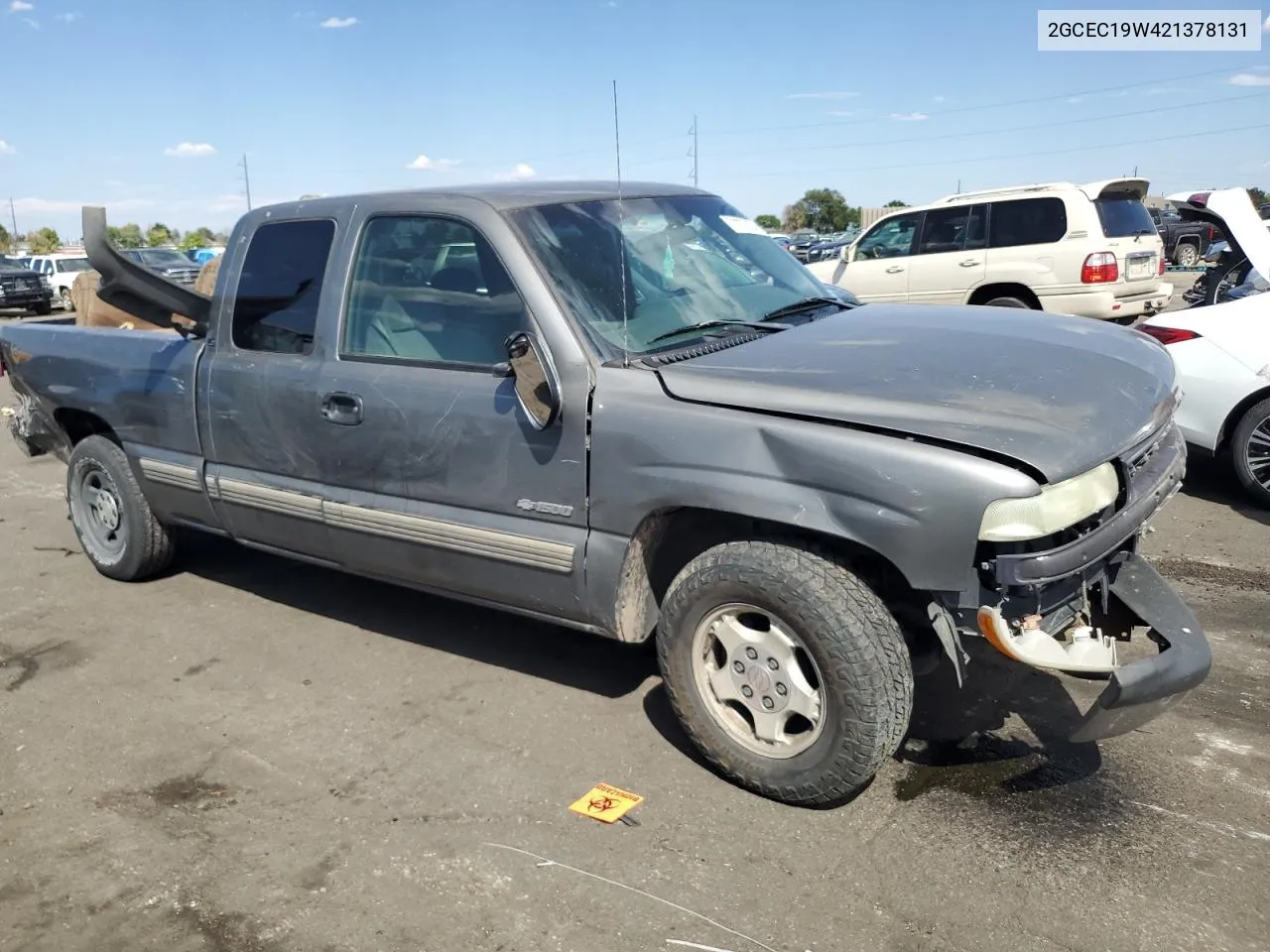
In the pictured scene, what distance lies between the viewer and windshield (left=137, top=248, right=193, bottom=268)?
2584 cm

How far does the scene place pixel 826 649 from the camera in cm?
299

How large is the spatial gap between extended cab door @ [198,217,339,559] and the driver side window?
345 inches

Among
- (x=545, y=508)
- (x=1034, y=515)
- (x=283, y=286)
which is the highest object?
(x=283, y=286)

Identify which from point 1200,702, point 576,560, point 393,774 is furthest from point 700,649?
point 1200,702

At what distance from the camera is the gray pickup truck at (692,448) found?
2.87 meters

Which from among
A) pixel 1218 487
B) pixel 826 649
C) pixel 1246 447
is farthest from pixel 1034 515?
pixel 1218 487

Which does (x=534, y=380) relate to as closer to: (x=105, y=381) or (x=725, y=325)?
(x=725, y=325)

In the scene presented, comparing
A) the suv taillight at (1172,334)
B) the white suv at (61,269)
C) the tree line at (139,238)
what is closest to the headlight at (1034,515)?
the suv taillight at (1172,334)

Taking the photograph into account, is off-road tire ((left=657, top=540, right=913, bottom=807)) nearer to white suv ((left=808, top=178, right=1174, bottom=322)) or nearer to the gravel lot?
the gravel lot

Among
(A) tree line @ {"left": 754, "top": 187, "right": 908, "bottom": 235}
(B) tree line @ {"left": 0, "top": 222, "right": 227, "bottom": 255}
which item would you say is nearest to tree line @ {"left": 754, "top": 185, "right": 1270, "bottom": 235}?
(A) tree line @ {"left": 754, "top": 187, "right": 908, "bottom": 235}

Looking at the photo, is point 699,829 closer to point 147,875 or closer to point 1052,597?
point 1052,597

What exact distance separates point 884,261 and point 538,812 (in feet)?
32.3

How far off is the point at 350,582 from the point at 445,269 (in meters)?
2.23

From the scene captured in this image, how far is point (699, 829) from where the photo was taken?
314 centimetres
